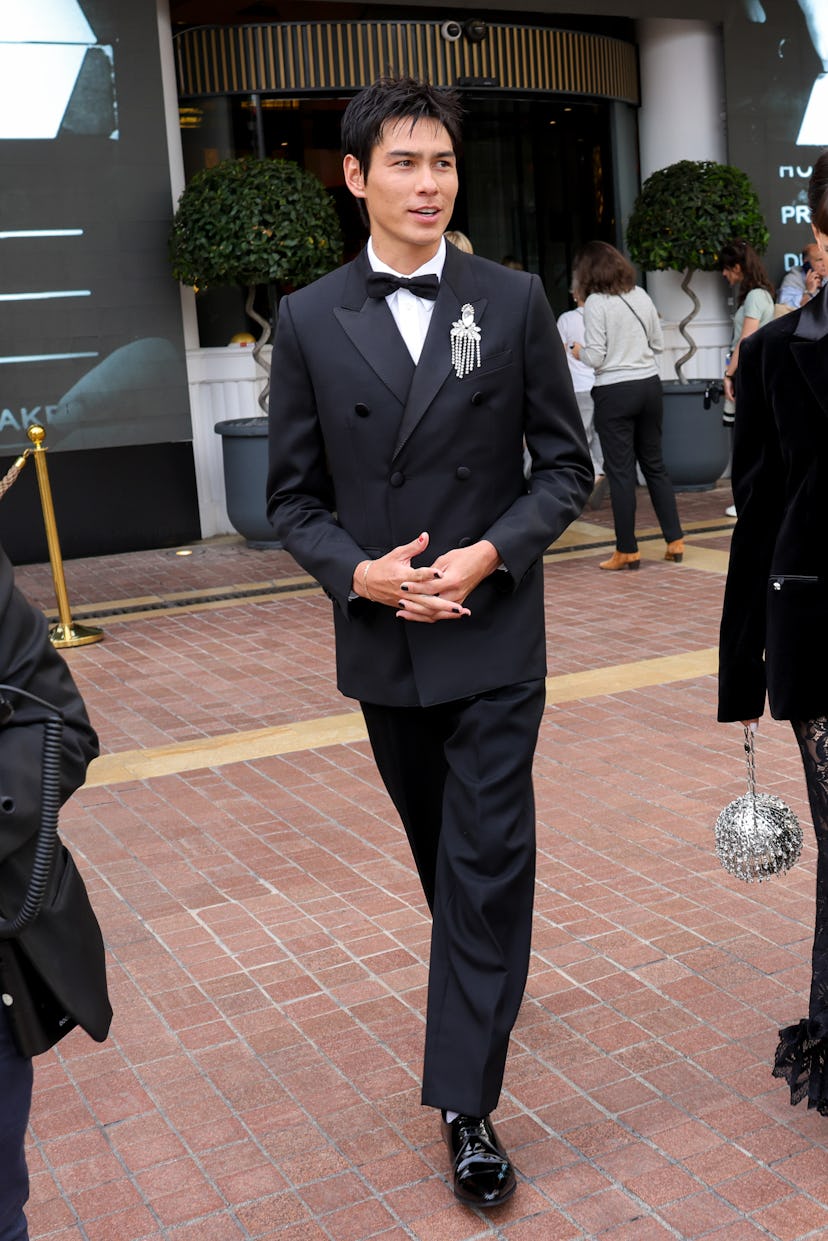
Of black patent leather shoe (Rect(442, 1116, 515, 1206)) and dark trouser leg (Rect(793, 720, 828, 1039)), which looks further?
dark trouser leg (Rect(793, 720, 828, 1039))

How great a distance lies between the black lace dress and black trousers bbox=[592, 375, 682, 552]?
6411 mm

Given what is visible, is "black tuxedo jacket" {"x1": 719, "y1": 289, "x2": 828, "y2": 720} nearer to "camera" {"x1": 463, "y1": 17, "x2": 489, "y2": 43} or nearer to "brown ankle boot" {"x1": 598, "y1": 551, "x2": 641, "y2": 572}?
"brown ankle boot" {"x1": 598, "y1": 551, "x2": 641, "y2": 572}

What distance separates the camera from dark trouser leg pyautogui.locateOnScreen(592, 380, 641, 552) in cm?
943

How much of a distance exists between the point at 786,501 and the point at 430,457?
758 millimetres

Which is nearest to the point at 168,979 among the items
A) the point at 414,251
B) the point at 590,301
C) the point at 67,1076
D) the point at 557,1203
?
the point at 67,1076

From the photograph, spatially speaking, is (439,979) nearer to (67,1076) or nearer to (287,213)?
(67,1076)

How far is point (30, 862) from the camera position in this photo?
6.97 feet

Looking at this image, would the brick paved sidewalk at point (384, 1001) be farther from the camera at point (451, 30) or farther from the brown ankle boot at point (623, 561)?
the camera at point (451, 30)

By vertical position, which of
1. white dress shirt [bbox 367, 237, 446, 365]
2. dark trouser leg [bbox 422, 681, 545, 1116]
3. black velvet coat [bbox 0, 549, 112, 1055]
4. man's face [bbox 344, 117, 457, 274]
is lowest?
dark trouser leg [bbox 422, 681, 545, 1116]

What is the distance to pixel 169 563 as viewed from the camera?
37.2 ft

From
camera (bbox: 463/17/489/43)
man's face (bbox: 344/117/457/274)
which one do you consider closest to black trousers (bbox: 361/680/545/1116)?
man's face (bbox: 344/117/457/274)

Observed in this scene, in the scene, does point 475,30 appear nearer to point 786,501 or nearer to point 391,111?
point 391,111

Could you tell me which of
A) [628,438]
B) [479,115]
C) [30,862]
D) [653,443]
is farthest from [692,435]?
[30,862]

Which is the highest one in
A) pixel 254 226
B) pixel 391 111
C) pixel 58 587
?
pixel 254 226
